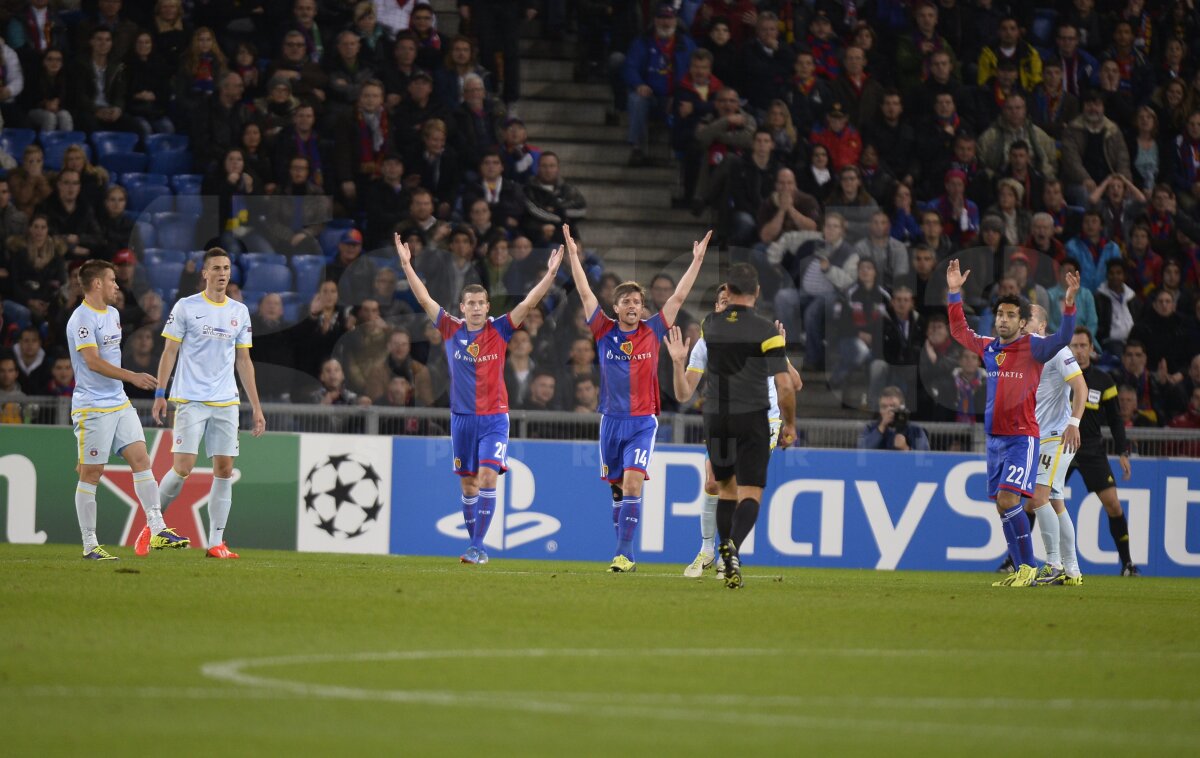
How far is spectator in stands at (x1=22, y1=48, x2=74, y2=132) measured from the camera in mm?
19344

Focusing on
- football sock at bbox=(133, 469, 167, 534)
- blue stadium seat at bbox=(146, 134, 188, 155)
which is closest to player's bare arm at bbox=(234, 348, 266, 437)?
football sock at bbox=(133, 469, 167, 534)

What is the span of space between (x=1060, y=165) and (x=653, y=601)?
46.2 ft

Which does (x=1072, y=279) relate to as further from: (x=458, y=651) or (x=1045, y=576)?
(x=458, y=651)

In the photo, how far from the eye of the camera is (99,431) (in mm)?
13617

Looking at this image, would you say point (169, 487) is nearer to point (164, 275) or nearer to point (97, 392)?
point (97, 392)

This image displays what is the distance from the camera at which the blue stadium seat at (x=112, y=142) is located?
19.3m

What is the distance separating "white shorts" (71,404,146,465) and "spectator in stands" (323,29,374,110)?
24.3 ft

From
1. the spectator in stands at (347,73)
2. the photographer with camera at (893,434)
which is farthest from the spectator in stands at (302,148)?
the photographer with camera at (893,434)

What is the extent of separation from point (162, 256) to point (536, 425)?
4.35 meters

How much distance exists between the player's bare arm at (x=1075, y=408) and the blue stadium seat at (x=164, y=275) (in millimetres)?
9082

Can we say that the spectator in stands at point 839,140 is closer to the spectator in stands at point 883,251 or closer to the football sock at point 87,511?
the spectator in stands at point 883,251

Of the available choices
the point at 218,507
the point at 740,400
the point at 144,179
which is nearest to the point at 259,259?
the point at 144,179

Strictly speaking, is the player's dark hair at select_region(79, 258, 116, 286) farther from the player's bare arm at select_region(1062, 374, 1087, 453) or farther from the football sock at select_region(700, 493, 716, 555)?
the player's bare arm at select_region(1062, 374, 1087, 453)

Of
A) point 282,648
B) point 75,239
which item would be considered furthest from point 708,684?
point 75,239
